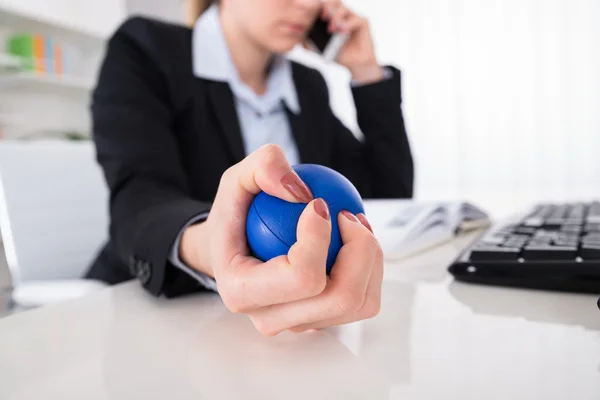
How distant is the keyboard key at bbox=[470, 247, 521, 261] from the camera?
321 mm

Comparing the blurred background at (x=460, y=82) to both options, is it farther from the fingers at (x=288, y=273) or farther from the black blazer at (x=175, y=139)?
the fingers at (x=288, y=273)

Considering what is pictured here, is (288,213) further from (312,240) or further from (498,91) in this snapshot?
(498,91)

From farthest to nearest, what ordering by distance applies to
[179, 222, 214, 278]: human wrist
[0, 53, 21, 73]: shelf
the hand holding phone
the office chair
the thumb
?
[0, 53, 21, 73]: shelf
the office chair
the hand holding phone
[179, 222, 214, 278]: human wrist
the thumb

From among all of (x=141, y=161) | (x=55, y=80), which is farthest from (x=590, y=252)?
(x=55, y=80)

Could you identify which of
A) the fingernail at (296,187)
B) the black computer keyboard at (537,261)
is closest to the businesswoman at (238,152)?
the fingernail at (296,187)

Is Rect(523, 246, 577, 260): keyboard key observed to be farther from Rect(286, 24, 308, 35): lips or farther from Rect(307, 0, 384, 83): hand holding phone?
Rect(286, 24, 308, 35): lips

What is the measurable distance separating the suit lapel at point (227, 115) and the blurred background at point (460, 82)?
10 cm

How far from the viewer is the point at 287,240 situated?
19cm

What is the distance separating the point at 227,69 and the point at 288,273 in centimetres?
39

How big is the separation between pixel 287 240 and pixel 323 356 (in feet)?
0.20

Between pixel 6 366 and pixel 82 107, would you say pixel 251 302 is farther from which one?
pixel 82 107

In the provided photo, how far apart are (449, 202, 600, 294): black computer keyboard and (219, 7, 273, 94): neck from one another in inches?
12.8

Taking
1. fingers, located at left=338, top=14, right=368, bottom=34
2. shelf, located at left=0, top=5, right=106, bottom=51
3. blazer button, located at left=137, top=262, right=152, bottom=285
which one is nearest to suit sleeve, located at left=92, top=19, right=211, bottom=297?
blazer button, located at left=137, top=262, right=152, bottom=285

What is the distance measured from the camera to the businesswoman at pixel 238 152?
7.6 inches
